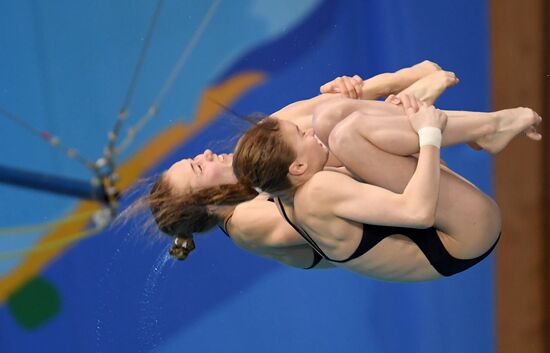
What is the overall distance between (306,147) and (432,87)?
402mm

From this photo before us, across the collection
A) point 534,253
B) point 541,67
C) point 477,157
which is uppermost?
point 541,67

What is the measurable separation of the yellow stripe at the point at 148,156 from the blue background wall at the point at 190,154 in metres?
0.02

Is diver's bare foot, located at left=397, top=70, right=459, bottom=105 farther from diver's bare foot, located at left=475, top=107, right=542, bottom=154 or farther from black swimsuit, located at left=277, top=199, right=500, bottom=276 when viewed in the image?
black swimsuit, located at left=277, top=199, right=500, bottom=276

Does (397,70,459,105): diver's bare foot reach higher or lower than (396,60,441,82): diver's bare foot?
lower

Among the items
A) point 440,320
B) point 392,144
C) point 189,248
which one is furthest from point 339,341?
point 392,144

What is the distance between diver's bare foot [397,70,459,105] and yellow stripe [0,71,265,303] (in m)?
1.20

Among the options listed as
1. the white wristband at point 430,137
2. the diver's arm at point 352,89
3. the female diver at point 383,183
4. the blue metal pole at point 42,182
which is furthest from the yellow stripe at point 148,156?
the blue metal pole at point 42,182

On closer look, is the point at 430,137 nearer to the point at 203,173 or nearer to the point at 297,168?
the point at 297,168

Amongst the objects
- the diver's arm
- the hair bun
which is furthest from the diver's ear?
the hair bun

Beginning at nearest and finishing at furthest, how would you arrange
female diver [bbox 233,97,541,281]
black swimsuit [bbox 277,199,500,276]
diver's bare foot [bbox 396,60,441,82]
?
female diver [bbox 233,97,541,281] < black swimsuit [bbox 277,199,500,276] < diver's bare foot [bbox 396,60,441,82]

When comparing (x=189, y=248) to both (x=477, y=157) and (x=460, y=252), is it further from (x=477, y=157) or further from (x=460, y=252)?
(x=477, y=157)

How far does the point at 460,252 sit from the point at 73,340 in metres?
1.77

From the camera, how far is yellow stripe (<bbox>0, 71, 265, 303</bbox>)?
3.26m

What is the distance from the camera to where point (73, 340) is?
3320 millimetres
